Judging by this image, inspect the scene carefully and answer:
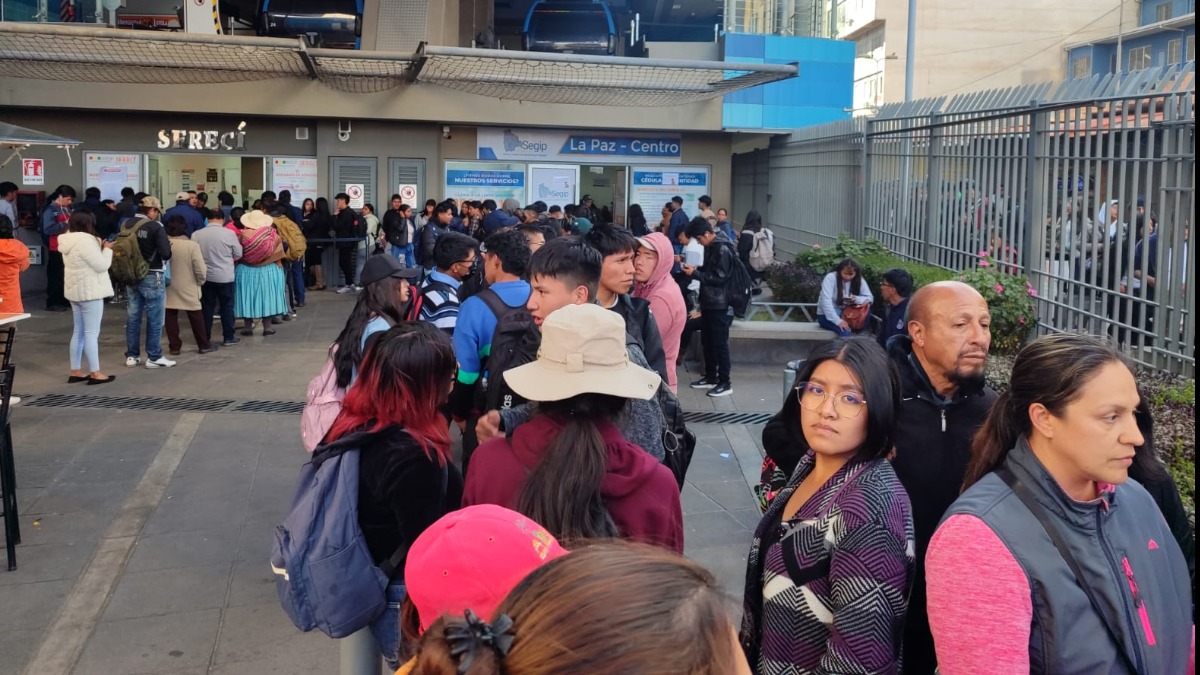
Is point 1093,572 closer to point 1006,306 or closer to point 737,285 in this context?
point 1006,306

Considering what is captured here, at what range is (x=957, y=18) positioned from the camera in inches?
2169

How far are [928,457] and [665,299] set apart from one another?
11.0 feet

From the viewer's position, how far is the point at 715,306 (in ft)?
32.2

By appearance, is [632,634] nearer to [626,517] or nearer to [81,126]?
[626,517]

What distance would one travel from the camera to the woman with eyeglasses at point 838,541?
7.73 ft

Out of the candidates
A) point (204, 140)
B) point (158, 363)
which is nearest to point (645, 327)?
point (158, 363)

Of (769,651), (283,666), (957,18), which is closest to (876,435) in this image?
(769,651)

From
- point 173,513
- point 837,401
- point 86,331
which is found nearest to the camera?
point 837,401

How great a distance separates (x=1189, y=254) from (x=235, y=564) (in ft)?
19.6

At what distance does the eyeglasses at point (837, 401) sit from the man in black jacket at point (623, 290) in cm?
232

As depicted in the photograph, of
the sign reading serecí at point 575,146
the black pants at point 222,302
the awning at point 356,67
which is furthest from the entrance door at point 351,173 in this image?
the black pants at point 222,302

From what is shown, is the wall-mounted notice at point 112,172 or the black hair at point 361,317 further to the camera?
the wall-mounted notice at point 112,172

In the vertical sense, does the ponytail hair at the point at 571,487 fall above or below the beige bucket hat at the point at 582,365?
below

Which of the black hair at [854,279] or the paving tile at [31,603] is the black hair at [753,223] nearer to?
the black hair at [854,279]
